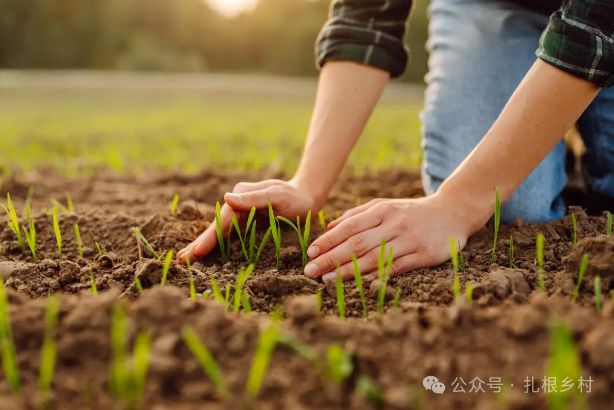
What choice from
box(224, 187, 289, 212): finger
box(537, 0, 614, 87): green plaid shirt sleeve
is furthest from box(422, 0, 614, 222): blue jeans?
box(224, 187, 289, 212): finger

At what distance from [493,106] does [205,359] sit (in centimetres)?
177

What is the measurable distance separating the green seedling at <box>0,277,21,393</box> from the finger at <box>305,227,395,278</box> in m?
0.73

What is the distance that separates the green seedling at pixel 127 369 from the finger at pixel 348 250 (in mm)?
660

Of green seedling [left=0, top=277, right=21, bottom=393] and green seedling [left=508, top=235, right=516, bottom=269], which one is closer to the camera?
green seedling [left=0, top=277, right=21, bottom=393]

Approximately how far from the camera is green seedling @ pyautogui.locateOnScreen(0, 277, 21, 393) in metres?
1.01

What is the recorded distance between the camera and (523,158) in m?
1.72

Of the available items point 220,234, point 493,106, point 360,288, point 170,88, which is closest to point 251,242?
point 220,234

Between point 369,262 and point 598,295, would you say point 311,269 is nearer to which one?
point 369,262

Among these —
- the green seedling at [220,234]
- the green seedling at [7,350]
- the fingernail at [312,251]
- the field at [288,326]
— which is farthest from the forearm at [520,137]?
the green seedling at [7,350]

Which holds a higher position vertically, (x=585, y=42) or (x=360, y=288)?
(x=585, y=42)

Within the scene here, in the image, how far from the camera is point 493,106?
2.43 metres

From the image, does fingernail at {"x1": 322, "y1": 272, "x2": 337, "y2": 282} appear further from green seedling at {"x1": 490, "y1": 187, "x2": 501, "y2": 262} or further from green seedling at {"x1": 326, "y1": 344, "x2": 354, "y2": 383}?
green seedling at {"x1": 326, "y1": 344, "x2": 354, "y2": 383}

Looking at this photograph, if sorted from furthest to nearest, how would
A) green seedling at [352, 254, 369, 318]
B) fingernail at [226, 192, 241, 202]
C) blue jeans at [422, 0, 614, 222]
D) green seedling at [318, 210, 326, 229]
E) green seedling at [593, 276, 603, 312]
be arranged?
blue jeans at [422, 0, 614, 222] < green seedling at [318, 210, 326, 229] < fingernail at [226, 192, 241, 202] < green seedling at [352, 254, 369, 318] < green seedling at [593, 276, 603, 312]

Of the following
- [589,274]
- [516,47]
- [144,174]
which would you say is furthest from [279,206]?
[144,174]
